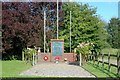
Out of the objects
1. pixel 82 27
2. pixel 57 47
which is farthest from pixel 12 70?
pixel 82 27

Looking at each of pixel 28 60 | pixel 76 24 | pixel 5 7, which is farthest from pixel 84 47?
pixel 76 24

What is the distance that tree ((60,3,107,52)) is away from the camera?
92.0ft

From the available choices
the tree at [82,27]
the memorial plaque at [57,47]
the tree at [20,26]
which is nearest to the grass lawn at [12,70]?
the tree at [20,26]

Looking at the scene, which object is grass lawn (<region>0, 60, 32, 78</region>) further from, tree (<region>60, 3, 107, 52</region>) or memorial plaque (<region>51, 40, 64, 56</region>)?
tree (<region>60, 3, 107, 52</region>)

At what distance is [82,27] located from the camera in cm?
2830

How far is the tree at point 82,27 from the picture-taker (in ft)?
92.0

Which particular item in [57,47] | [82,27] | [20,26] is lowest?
[57,47]

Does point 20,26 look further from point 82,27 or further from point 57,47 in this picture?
point 82,27

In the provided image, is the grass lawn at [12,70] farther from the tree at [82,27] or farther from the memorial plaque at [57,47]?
the tree at [82,27]

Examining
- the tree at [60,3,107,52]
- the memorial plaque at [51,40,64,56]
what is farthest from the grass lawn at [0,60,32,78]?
the tree at [60,3,107,52]

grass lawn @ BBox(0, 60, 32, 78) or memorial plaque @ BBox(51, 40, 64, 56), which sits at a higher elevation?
memorial plaque @ BBox(51, 40, 64, 56)

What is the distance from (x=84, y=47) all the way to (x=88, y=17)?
44.5 ft

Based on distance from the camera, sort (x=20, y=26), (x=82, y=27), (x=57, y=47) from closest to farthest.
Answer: (x=20, y=26) < (x=57, y=47) < (x=82, y=27)

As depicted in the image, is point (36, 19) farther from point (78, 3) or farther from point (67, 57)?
point (78, 3)
